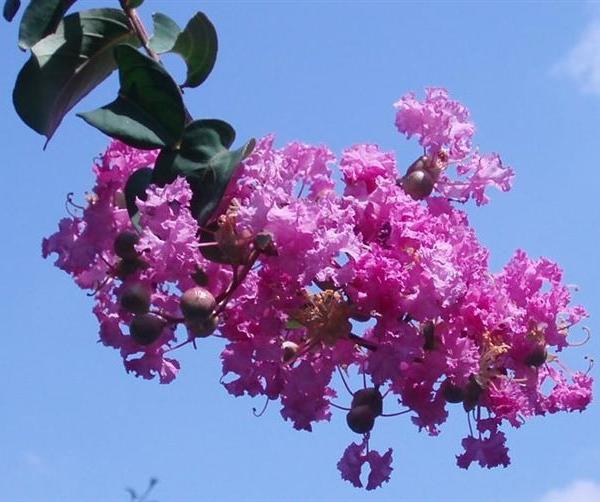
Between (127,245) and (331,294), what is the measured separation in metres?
0.26

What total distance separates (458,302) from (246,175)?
30 cm

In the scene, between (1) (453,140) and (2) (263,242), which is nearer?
(2) (263,242)

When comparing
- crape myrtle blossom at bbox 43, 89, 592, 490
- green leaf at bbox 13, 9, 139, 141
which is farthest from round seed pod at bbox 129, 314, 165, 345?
green leaf at bbox 13, 9, 139, 141

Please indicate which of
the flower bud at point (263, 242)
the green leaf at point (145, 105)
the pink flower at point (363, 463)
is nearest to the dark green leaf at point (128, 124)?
the green leaf at point (145, 105)

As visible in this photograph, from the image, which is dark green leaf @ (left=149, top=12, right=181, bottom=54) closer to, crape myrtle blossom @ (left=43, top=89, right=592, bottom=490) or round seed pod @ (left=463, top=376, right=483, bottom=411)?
crape myrtle blossom @ (left=43, top=89, right=592, bottom=490)

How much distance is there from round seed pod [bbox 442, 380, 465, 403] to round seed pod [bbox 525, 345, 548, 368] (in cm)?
11

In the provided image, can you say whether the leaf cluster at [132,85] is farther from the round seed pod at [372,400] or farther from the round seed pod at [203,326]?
the round seed pod at [372,400]

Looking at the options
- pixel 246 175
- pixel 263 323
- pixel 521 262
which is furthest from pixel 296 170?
pixel 521 262

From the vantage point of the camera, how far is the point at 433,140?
180 cm

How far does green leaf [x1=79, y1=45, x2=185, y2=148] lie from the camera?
1.59m

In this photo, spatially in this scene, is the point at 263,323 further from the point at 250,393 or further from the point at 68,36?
the point at 68,36

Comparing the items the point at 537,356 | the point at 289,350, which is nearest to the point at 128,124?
the point at 289,350

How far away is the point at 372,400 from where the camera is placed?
161 centimetres

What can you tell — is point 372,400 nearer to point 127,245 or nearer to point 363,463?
point 363,463
